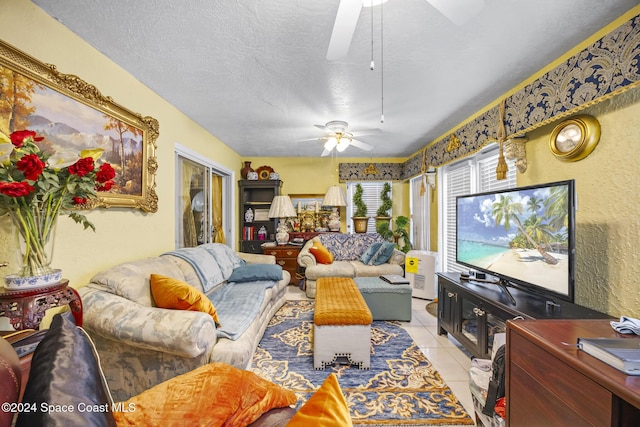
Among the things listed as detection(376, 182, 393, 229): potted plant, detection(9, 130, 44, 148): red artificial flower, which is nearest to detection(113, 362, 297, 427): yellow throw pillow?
detection(9, 130, 44, 148): red artificial flower

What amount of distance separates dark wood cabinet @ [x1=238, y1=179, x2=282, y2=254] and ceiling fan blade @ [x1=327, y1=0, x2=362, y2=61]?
3.61 metres

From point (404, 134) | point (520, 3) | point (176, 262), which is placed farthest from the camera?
point (404, 134)

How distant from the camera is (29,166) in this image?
1.09 metres

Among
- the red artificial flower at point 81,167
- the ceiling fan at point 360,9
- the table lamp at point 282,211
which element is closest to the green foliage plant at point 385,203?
the table lamp at point 282,211

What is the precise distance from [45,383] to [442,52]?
250 centimetres

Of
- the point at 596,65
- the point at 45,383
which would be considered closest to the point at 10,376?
the point at 45,383

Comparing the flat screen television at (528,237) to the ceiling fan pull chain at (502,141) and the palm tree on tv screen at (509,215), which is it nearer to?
the palm tree on tv screen at (509,215)

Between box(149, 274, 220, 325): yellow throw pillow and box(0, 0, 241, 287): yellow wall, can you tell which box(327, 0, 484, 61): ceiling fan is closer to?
box(0, 0, 241, 287): yellow wall

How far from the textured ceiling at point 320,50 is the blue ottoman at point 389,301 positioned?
2.10m

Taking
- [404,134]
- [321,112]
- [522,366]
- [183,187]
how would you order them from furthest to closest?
[404,134]
[183,187]
[321,112]
[522,366]

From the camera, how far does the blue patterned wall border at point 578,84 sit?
144 cm

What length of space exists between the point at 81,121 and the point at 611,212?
11.9ft

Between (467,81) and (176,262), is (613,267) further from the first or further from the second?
(176,262)

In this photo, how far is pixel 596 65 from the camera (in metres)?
1.60
